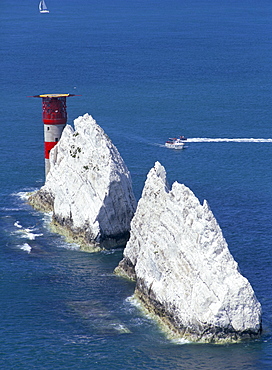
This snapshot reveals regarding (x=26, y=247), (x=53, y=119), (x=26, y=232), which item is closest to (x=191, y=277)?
(x=26, y=247)

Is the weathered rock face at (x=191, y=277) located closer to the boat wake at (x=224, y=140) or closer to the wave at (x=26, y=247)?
the wave at (x=26, y=247)

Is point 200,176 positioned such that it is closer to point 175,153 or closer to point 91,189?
point 175,153

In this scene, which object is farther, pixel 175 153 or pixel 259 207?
pixel 175 153

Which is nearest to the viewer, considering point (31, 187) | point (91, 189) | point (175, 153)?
point (91, 189)

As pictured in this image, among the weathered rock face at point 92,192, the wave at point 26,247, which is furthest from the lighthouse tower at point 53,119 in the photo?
the wave at point 26,247

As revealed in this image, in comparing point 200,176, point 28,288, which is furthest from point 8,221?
point 200,176
